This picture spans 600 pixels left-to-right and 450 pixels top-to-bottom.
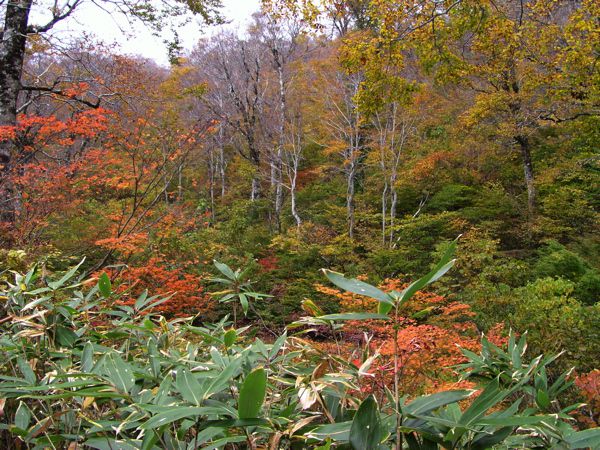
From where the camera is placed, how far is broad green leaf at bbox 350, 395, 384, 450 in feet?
1.99

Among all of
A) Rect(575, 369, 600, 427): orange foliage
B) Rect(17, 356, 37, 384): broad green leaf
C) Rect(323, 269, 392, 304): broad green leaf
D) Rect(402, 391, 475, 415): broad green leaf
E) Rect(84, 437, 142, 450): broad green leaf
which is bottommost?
Rect(575, 369, 600, 427): orange foliage

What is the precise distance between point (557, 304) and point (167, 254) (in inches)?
249

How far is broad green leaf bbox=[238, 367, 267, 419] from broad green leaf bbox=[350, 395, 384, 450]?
15 cm

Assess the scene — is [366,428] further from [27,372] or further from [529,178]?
[529,178]

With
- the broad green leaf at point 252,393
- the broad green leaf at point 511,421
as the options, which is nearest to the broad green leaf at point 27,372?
Result: the broad green leaf at point 252,393

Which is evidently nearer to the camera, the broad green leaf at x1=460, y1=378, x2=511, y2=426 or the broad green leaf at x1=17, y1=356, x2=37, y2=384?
the broad green leaf at x1=460, y1=378, x2=511, y2=426

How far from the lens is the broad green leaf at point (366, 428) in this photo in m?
0.61

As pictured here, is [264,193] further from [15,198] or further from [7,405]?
[7,405]

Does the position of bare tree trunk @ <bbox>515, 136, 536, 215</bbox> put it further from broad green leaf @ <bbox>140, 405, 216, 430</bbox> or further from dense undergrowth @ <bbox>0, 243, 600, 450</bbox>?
broad green leaf @ <bbox>140, 405, 216, 430</bbox>

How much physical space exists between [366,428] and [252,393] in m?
0.18

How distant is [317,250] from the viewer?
935 cm

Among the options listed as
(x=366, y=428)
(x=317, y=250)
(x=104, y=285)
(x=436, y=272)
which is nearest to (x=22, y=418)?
(x=104, y=285)

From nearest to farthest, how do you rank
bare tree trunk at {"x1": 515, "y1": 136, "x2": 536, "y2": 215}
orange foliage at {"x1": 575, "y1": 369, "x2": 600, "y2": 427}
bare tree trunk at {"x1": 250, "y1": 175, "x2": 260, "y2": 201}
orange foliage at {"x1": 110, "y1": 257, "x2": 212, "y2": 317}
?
1. orange foliage at {"x1": 575, "y1": 369, "x2": 600, "y2": 427}
2. orange foliage at {"x1": 110, "y1": 257, "x2": 212, "y2": 317}
3. bare tree trunk at {"x1": 515, "y1": 136, "x2": 536, "y2": 215}
4. bare tree trunk at {"x1": 250, "y1": 175, "x2": 260, "y2": 201}

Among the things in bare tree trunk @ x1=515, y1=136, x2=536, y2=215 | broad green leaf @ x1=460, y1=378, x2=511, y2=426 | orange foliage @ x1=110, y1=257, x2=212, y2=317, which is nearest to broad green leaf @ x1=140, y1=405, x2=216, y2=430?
broad green leaf @ x1=460, y1=378, x2=511, y2=426
